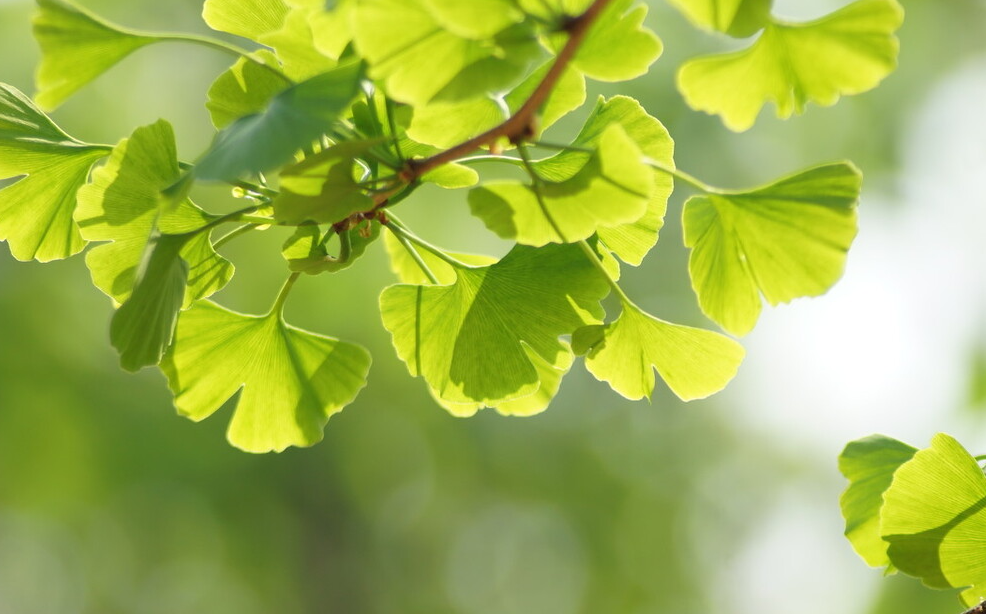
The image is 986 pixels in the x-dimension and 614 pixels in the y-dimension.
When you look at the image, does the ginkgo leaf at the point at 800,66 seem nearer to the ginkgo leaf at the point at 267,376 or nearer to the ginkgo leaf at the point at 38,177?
the ginkgo leaf at the point at 267,376

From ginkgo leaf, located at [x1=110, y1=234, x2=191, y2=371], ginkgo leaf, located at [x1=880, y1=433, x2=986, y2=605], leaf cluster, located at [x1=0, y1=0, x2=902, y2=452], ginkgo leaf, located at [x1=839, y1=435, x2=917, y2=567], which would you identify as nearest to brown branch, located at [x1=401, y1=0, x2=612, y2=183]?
leaf cluster, located at [x1=0, y1=0, x2=902, y2=452]

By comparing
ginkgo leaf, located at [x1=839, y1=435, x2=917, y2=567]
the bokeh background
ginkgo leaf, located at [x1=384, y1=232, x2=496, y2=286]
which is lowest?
the bokeh background

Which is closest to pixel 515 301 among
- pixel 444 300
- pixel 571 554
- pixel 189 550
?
pixel 444 300

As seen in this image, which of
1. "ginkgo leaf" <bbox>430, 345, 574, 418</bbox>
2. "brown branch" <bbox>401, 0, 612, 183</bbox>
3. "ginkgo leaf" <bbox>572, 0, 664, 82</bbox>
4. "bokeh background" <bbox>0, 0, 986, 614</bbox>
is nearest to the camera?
"brown branch" <bbox>401, 0, 612, 183</bbox>

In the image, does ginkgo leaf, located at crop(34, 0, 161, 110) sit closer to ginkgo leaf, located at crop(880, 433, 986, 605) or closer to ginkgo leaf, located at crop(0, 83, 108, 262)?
ginkgo leaf, located at crop(0, 83, 108, 262)

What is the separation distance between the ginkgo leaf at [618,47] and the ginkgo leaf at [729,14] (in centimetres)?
6

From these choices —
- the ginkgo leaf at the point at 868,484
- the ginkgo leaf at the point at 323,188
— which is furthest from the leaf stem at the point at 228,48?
the ginkgo leaf at the point at 868,484

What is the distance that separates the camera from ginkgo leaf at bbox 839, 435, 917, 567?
1015 mm

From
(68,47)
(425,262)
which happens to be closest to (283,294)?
(425,262)

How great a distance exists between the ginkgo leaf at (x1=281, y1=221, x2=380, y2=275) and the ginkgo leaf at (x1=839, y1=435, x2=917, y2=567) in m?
0.64

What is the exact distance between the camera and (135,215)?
79 cm

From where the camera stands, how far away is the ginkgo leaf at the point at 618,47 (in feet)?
2.15

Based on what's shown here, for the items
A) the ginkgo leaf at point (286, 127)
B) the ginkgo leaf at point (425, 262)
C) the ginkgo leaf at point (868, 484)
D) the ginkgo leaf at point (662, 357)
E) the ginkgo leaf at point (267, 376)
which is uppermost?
the ginkgo leaf at point (286, 127)

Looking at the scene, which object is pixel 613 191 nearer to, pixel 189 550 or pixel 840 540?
pixel 189 550
